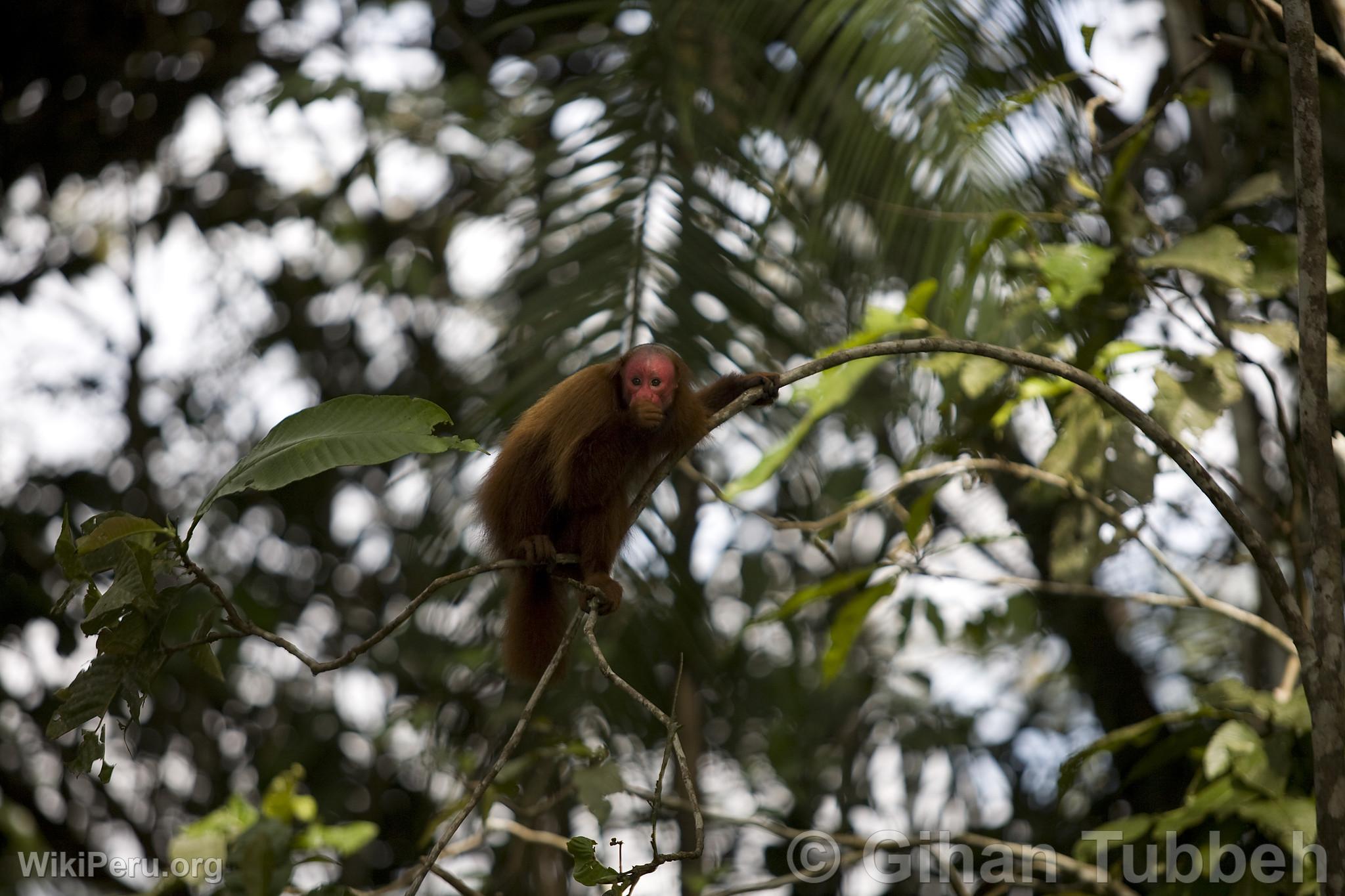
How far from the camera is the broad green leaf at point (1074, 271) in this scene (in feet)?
11.0

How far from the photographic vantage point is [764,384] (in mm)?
3051

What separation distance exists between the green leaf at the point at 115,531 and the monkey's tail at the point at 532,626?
1.25 m

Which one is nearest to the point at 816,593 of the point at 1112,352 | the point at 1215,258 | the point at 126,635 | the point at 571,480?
the point at 571,480

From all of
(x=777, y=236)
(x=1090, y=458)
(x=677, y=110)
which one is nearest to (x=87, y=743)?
(x=1090, y=458)

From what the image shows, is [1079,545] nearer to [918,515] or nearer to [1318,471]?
[918,515]

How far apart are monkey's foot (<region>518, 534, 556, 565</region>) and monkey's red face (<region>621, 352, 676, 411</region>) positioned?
418 mm

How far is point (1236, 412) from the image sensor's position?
15.1 ft

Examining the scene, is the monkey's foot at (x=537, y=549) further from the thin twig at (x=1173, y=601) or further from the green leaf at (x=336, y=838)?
the green leaf at (x=336, y=838)

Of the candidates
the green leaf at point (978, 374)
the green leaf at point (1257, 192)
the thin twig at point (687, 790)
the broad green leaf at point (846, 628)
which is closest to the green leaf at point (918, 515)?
the broad green leaf at point (846, 628)

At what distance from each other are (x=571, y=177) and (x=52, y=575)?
4.41 m

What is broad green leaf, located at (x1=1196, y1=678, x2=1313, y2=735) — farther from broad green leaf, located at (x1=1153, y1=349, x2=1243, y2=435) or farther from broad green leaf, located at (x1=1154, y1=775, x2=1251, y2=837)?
broad green leaf, located at (x1=1153, y1=349, x2=1243, y2=435)

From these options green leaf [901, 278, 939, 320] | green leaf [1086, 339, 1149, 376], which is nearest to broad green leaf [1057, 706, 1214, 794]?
green leaf [1086, 339, 1149, 376]

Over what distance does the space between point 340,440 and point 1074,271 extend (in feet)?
7.05
